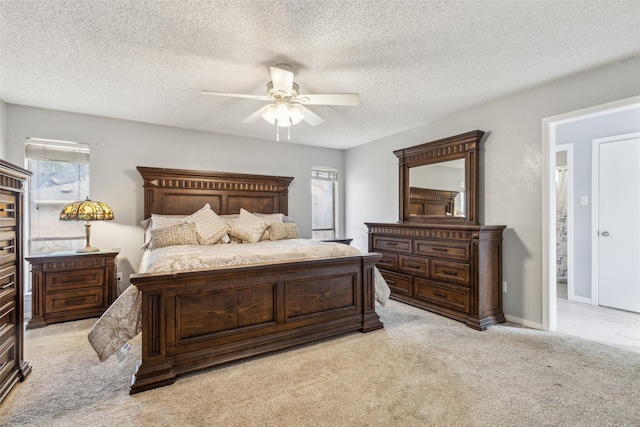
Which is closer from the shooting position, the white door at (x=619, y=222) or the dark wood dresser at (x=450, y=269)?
the dark wood dresser at (x=450, y=269)

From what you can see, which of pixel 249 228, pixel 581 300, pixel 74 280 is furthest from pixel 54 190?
pixel 581 300

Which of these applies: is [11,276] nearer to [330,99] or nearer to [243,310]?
[243,310]

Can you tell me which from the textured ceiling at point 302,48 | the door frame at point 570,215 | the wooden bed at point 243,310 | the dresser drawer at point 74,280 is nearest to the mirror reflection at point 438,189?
the textured ceiling at point 302,48

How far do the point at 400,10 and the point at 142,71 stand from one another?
2321 mm

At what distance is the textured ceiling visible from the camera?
1.95m

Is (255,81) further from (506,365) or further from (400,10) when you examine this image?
(506,365)

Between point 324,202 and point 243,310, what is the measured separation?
147 inches

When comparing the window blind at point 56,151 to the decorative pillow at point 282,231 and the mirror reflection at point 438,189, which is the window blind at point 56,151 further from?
the mirror reflection at point 438,189

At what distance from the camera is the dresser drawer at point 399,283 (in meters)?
4.00

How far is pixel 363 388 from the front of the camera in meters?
2.04

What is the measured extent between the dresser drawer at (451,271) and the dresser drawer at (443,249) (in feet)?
0.23

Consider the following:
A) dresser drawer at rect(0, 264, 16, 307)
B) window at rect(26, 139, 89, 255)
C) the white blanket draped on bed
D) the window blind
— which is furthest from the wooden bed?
the window blind

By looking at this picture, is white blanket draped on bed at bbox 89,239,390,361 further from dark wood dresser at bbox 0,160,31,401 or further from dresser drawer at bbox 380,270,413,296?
dresser drawer at bbox 380,270,413,296

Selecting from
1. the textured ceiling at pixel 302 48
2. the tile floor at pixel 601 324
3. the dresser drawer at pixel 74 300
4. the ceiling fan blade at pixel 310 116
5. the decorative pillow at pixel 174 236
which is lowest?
the tile floor at pixel 601 324
